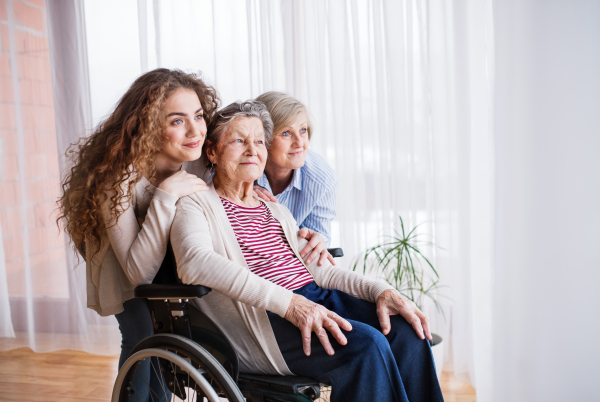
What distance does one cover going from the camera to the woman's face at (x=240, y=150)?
5.41ft

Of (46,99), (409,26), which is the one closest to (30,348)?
(46,99)

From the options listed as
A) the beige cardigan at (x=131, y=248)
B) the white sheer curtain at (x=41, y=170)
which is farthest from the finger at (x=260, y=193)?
the white sheer curtain at (x=41, y=170)

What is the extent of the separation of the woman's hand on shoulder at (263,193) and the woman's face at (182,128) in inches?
12.9

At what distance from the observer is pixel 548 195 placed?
2.39 meters

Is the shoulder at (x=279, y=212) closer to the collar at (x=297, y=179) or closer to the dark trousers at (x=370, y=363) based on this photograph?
the collar at (x=297, y=179)

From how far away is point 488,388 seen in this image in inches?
102

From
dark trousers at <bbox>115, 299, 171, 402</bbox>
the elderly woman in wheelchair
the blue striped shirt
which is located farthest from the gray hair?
dark trousers at <bbox>115, 299, 171, 402</bbox>

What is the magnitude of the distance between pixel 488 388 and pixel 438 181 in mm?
1101

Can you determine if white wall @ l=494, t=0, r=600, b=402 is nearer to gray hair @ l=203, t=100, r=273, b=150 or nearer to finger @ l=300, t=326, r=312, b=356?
gray hair @ l=203, t=100, r=273, b=150

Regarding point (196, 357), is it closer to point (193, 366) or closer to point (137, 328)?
point (193, 366)

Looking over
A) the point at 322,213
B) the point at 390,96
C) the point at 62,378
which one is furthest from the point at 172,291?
the point at 62,378

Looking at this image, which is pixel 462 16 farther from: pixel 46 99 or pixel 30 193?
pixel 30 193

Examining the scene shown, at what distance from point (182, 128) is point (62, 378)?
2072 mm

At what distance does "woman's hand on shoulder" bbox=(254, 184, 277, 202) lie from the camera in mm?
1846
